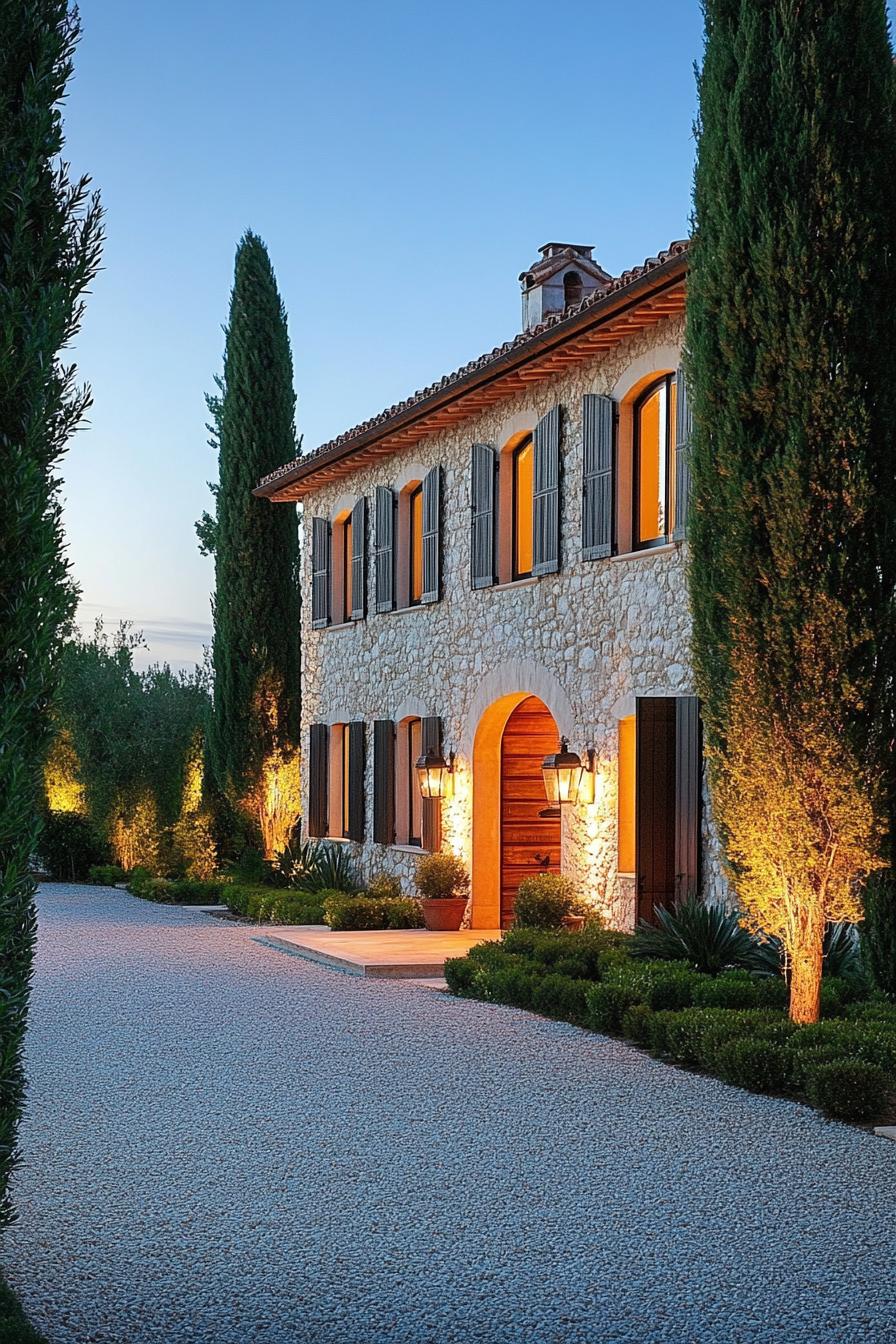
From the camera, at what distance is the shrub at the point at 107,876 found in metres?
24.5

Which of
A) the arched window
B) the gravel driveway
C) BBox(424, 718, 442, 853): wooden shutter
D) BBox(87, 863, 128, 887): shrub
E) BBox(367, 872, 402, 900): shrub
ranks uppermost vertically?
the arched window

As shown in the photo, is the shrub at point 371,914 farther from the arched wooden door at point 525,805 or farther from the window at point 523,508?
the window at point 523,508

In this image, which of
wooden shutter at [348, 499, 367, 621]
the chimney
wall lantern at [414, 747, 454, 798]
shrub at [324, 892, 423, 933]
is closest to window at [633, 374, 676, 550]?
wall lantern at [414, 747, 454, 798]

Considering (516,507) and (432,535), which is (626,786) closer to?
(516,507)

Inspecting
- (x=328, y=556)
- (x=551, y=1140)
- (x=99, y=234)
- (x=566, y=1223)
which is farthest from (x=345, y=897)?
(x=99, y=234)

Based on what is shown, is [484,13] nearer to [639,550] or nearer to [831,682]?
[639,550]

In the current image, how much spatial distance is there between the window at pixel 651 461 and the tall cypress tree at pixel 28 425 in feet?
28.2

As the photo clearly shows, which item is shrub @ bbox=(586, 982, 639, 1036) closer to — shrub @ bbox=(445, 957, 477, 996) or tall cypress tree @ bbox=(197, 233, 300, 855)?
shrub @ bbox=(445, 957, 477, 996)

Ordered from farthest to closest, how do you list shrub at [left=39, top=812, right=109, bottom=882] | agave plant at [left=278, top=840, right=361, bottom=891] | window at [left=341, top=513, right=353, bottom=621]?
shrub at [left=39, top=812, right=109, bottom=882] → window at [left=341, top=513, right=353, bottom=621] → agave plant at [left=278, top=840, right=361, bottom=891]

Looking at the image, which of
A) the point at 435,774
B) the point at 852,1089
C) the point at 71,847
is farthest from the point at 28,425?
the point at 71,847

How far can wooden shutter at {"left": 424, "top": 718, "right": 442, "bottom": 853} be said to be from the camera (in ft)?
54.6

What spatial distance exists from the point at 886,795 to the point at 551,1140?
2857 mm

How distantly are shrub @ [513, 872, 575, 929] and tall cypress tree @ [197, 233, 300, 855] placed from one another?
9.89 metres

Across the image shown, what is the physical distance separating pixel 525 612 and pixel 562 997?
5.43 m
